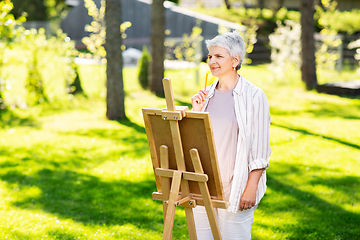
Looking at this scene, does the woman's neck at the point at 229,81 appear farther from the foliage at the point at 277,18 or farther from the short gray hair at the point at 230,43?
the foliage at the point at 277,18

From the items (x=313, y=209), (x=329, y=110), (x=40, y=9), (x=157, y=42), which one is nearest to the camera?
(x=313, y=209)

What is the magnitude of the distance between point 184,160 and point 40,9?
24.4 m

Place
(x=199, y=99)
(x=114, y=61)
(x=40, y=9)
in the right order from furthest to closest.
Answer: (x=40, y=9) < (x=114, y=61) < (x=199, y=99)

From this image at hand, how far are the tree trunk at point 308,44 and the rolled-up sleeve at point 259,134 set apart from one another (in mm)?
11168

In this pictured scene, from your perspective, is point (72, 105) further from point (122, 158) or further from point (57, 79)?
point (122, 158)

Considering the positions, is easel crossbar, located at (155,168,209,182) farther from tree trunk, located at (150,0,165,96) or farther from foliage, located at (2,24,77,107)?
tree trunk, located at (150,0,165,96)

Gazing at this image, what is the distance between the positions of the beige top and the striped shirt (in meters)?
0.08

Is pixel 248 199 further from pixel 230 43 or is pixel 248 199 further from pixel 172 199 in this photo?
pixel 230 43

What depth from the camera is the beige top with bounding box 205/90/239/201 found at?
271 cm

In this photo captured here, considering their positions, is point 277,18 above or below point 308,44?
above

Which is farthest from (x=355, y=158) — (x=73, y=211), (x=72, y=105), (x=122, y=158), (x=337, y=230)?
(x=72, y=105)

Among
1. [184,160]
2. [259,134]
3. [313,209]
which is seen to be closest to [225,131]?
[259,134]

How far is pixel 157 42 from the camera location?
12.4 meters

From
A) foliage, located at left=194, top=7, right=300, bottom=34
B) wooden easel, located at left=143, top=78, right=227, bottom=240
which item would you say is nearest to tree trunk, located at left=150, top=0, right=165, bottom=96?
wooden easel, located at left=143, top=78, right=227, bottom=240
